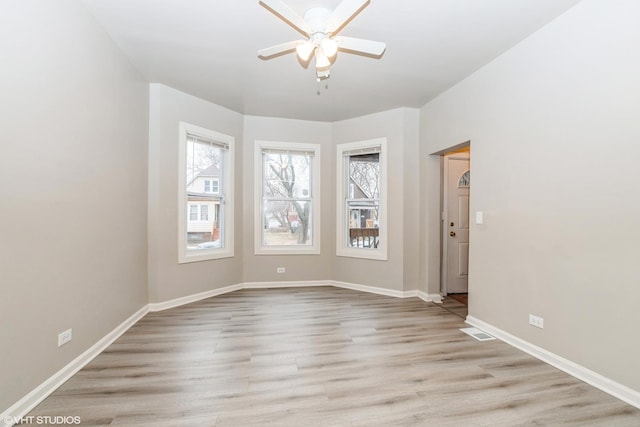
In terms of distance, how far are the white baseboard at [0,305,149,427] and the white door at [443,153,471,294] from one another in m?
4.19

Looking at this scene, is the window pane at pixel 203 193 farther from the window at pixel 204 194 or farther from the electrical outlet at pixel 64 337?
the electrical outlet at pixel 64 337

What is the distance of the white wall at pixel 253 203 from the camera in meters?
4.61

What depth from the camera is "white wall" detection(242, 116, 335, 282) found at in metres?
4.61

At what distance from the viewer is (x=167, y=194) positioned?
11.8 feet

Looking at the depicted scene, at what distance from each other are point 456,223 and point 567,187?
7.46 feet

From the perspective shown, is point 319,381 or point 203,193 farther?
point 203,193

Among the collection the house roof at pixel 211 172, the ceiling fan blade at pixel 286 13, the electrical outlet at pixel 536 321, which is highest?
the ceiling fan blade at pixel 286 13

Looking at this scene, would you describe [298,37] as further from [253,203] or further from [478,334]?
[478,334]

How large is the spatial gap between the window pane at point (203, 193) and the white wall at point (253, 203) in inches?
17.5

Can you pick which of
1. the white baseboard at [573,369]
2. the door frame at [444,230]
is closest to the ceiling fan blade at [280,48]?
the door frame at [444,230]

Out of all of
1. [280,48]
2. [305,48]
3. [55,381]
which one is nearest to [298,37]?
[280,48]

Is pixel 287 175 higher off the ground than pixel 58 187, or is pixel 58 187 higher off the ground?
pixel 287 175

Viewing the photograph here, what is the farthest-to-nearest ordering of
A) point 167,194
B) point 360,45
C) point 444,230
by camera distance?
point 444,230, point 167,194, point 360,45

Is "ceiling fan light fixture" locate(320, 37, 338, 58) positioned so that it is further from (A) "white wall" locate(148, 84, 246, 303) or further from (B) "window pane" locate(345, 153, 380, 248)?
(B) "window pane" locate(345, 153, 380, 248)
